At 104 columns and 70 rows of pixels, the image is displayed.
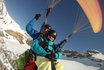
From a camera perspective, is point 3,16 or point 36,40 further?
point 3,16

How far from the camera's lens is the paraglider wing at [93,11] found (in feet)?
28.1

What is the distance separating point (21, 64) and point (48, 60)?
0.73 meters

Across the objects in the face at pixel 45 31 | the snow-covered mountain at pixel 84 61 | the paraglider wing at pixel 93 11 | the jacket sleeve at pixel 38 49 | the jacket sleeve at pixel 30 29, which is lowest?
the jacket sleeve at pixel 38 49

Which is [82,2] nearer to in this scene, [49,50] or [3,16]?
[49,50]

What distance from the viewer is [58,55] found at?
525 cm

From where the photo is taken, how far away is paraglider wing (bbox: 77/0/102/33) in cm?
858

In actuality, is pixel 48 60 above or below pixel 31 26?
below

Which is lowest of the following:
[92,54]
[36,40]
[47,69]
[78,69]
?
[47,69]

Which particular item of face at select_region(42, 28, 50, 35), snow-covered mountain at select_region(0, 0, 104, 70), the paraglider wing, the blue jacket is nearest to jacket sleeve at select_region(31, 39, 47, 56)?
the blue jacket

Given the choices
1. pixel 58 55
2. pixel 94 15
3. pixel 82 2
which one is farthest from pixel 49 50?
pixel 94 15

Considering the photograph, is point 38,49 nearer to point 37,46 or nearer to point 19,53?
point 37,46

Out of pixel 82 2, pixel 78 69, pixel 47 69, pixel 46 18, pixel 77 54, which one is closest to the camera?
pixel 47 69

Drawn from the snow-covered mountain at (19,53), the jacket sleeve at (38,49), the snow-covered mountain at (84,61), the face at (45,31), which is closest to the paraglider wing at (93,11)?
the face at (45,31)

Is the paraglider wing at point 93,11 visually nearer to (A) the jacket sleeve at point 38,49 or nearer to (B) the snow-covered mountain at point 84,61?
(A) the jacket sleeve at point 38,49
